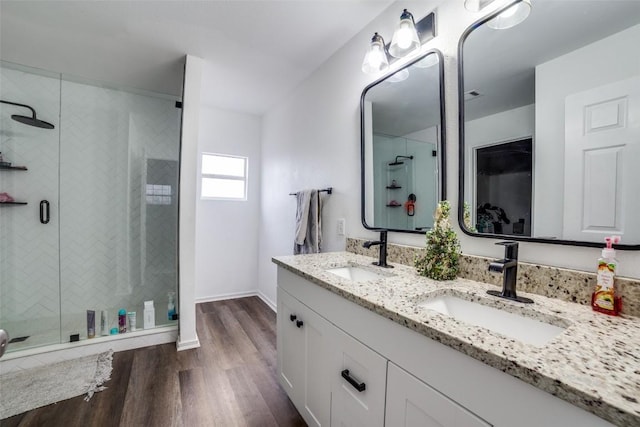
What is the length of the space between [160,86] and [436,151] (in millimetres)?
2733

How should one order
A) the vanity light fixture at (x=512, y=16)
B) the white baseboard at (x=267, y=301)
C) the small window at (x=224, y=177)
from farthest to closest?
1. the small window at (x=224, y=177)
2. the white baseboard at (x=267, y=301)
3. the vanity light fixture at (x=512, y=16)

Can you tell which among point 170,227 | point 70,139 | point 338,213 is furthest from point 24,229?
point 338,213

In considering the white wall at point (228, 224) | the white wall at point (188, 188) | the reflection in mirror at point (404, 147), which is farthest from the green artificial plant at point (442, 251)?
the white wall at point (228, 224)

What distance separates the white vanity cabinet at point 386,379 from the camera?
55cm

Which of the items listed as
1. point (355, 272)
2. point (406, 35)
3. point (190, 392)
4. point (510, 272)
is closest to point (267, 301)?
point (190, 392)

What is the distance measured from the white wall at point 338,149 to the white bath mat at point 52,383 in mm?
1617

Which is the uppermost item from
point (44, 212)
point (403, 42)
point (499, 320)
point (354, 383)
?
point (403, 42)

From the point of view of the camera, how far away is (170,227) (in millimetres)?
2803

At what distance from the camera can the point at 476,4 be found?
1.14m

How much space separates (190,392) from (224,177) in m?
2.44

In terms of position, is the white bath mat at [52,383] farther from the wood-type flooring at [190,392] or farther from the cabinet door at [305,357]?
the cabinet door at [305,357]

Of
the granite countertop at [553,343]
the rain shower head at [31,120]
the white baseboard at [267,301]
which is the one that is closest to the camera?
the granite countertop at [553,343]

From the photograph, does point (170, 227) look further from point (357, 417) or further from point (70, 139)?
point (357, 417)

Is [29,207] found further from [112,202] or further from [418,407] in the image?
[418,407]
